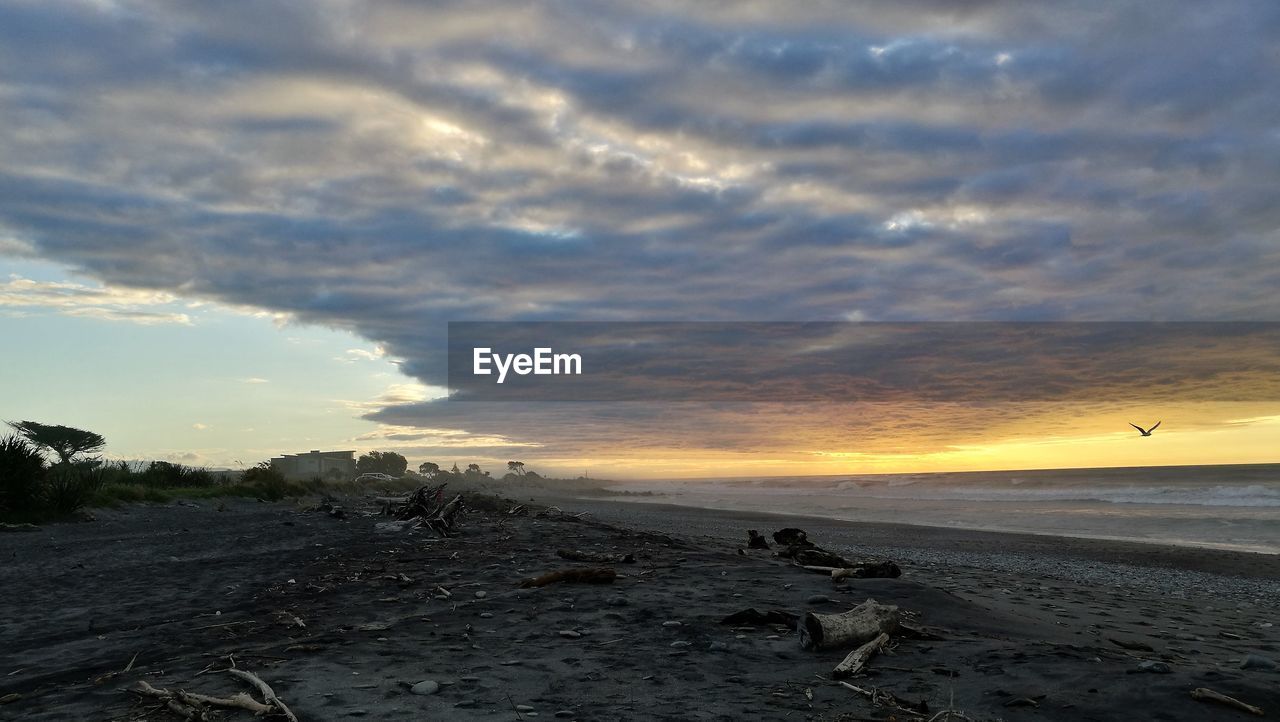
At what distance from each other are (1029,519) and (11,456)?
3587cm

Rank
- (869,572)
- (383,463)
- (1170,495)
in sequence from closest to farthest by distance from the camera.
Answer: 1. (869,572)
2. (1170,495)
3. (383,463)

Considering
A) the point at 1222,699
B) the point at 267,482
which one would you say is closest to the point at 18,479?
the point at 267,482

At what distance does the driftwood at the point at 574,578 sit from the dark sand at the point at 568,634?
0.58 ft

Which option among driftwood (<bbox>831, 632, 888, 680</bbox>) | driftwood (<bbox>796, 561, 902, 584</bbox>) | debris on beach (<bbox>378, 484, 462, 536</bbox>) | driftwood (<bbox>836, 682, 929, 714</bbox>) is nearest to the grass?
debris on beach (<bbox>378, 484, 462, 536</bbox>)

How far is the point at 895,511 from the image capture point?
129ft

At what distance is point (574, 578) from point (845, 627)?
426 centimetres

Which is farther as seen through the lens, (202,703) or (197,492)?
(197,492)

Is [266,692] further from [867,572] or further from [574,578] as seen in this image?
[867,572]

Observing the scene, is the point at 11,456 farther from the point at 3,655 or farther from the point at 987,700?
the point at 987,700

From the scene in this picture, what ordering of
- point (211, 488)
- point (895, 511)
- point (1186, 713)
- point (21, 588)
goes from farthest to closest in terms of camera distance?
point (895, 511)
point (211, 488)
point (21, 588)
point (1186, 713)

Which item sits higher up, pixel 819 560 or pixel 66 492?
pixel 66 492

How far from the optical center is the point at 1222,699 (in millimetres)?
4926

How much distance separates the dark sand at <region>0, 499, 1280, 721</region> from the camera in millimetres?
5152

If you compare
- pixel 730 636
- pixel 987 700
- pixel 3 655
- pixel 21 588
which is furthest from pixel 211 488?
pixel 987 700
